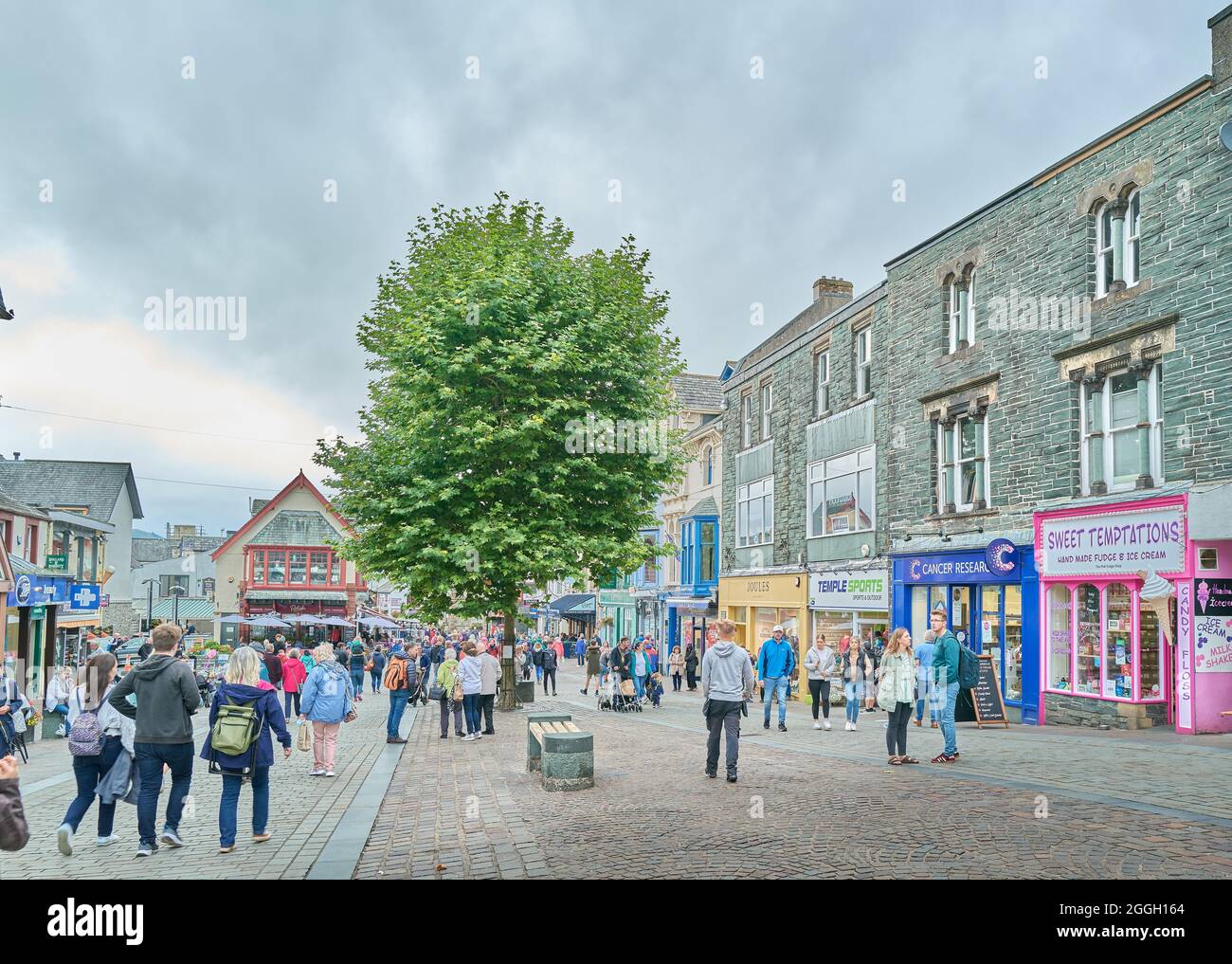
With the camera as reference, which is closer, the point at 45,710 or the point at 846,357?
the point at 45,710

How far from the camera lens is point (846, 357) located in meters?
27.7

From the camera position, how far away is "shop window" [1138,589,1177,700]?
16.7 meters

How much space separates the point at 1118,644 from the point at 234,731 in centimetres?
1471

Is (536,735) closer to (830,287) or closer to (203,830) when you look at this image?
(203,830)

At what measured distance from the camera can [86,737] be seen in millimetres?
8461

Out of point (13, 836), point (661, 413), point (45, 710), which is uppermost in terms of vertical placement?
point (661, 413)

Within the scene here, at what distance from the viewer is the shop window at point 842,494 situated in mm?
26109

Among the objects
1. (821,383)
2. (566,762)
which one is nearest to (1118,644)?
(566,762)

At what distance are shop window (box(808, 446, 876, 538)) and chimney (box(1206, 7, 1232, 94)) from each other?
11838 mm

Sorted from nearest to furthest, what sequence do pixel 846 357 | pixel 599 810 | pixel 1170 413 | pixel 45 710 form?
pixel 599 810, pixel 1170 413, pixel 45 710, pixel 846 357

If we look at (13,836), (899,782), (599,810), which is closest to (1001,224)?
(899,782)
